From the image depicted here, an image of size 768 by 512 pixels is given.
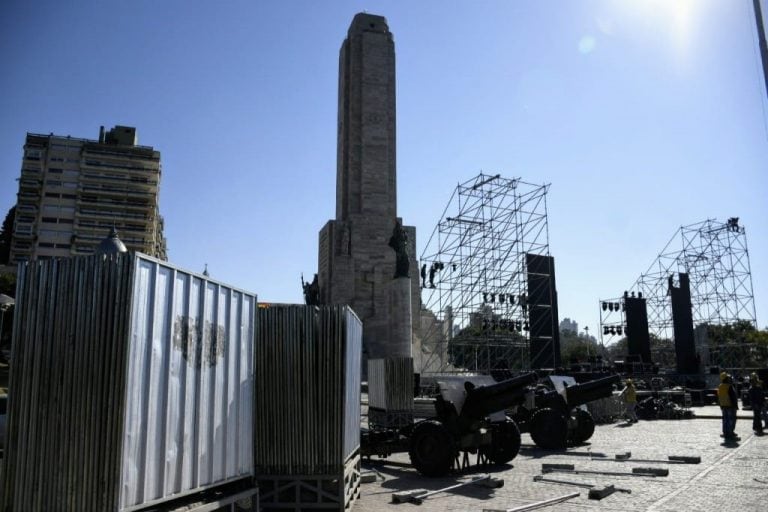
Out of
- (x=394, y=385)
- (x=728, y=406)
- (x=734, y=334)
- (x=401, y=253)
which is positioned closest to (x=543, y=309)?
(x=401, y=253)

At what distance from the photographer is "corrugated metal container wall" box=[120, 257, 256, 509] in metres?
4.37

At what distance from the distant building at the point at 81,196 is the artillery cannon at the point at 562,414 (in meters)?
50.8

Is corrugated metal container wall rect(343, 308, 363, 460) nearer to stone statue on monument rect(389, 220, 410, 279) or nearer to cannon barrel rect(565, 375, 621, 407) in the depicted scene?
cannon barrel rect(565, 375, 621, 407)

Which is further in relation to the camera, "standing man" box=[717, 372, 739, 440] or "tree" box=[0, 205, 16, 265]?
"tree" box=[0, 205, 16, 265]

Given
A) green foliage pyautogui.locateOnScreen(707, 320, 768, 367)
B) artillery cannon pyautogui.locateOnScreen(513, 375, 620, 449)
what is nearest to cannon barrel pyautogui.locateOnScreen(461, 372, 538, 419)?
artillery cannon pyautogui.locateOnScreen(513, 375, 620, 449)

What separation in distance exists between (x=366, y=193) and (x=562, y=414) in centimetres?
2952

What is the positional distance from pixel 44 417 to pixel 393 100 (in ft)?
133

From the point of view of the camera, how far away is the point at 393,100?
42812mm

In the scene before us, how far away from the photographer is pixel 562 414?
12633mm

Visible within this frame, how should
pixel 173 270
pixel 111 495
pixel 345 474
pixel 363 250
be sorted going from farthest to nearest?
pixel 363 250 < pixel 345 474 < pixel 173 270 < pixel 111 495

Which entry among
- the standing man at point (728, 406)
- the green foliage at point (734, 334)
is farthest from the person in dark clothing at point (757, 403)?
the green foliage at point (734, 334)

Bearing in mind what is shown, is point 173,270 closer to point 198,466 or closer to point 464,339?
point 198,466

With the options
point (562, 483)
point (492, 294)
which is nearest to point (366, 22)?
point (492, 294)

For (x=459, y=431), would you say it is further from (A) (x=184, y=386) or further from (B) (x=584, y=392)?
(A) (x=184, y=386)
